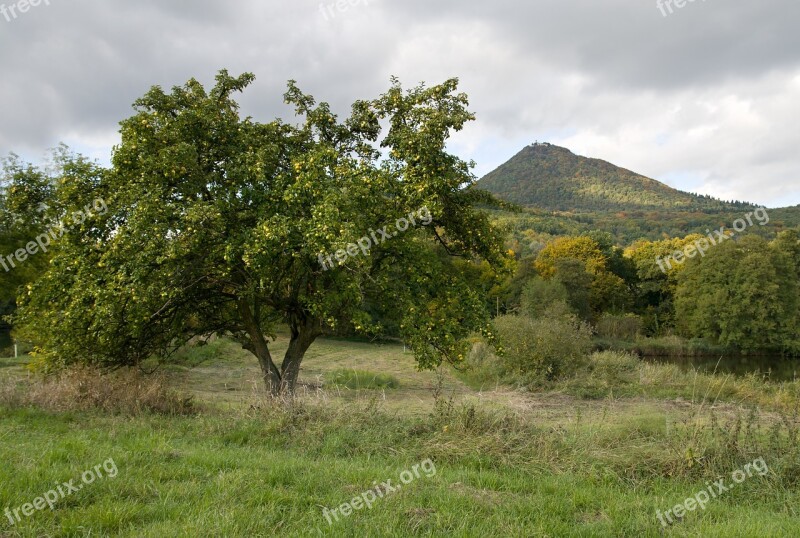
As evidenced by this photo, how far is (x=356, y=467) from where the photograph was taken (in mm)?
6293

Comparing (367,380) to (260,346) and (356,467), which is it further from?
(356,467)

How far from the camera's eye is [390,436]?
782 centimetres

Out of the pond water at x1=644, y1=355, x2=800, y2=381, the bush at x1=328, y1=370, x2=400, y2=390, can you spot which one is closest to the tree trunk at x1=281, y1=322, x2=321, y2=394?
the bush at x1=328, y1=370, x2=400, y2=390

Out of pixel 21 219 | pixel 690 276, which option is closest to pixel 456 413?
pixel 21 219

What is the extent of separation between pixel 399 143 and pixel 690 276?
49711mm

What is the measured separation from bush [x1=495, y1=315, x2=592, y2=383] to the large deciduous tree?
396 inches

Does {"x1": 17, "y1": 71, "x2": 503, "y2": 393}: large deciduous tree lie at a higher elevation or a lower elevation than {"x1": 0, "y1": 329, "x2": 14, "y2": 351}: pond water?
higher

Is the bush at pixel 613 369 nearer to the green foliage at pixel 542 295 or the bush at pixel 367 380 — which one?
the bush at pixel 367 380

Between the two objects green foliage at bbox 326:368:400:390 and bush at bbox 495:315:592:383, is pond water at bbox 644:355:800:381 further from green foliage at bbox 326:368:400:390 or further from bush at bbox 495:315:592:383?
green foliage at bbox 326:368:400:390

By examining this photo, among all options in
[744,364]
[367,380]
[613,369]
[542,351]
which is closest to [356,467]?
[367,380]

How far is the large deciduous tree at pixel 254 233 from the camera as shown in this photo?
1027 centimetres

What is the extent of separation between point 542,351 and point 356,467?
56.9ft

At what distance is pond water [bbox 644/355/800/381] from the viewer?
3583 centimetres

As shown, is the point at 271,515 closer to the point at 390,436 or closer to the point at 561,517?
the point at 561,517
